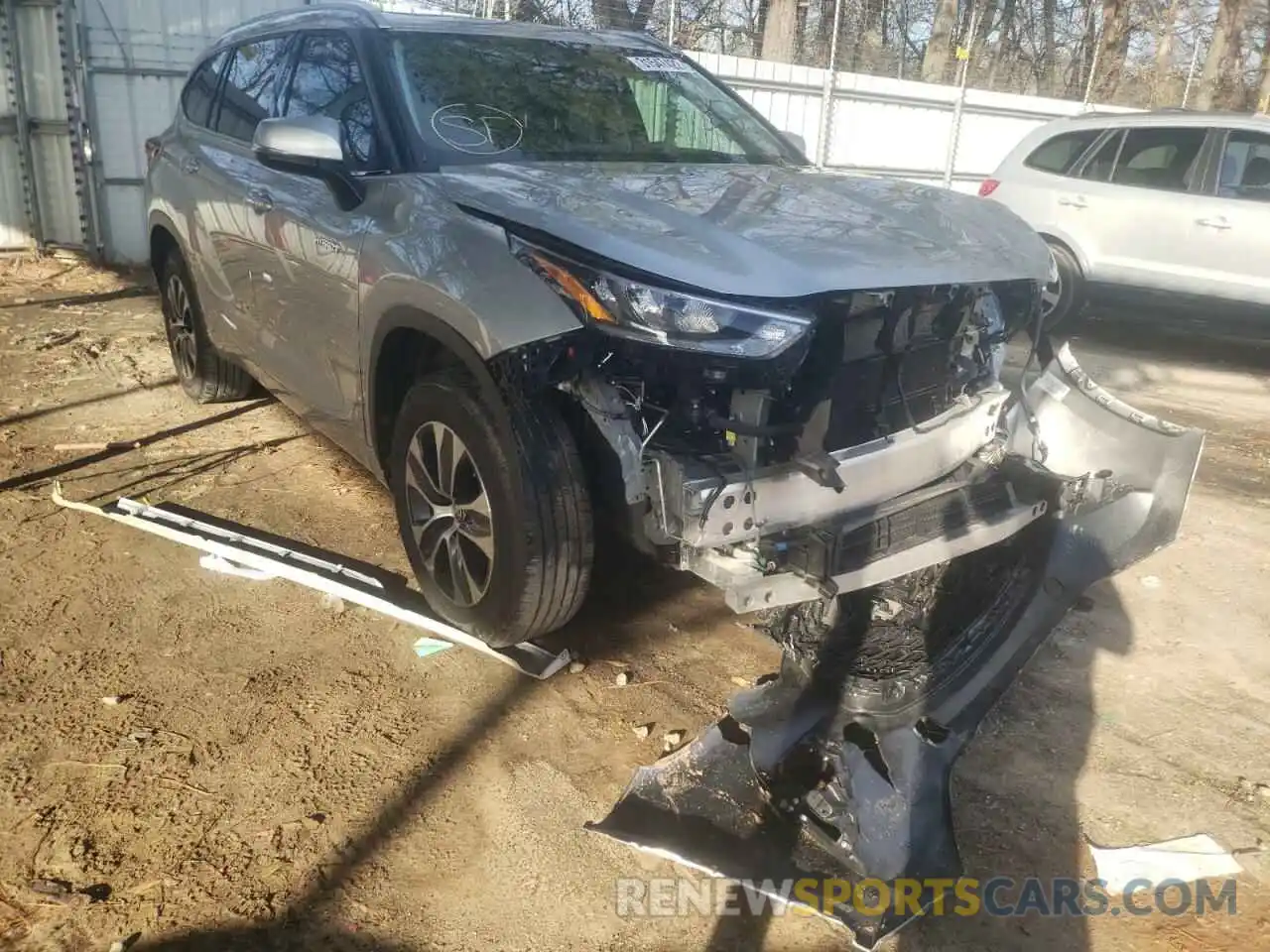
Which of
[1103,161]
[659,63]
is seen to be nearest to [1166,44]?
[1103,161]

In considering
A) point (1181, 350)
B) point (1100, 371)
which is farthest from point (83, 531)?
point (1181, 350)

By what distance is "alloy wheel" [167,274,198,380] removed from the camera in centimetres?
546

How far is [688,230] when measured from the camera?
272 cm

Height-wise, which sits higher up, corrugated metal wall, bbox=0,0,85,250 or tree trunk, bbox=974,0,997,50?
tree trunk, bbox=974,0,997,50

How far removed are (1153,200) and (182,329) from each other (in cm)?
697

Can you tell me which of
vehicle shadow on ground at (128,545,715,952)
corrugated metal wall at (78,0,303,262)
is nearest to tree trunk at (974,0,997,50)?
corrugated metal wall at (78,0,303,262)

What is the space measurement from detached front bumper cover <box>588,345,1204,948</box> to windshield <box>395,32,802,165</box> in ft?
5.38

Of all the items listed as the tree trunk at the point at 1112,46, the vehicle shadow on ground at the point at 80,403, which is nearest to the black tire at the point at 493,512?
the vehicle shadow on ground at the point at 80,403

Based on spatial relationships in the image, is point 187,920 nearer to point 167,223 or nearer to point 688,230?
point 688,230

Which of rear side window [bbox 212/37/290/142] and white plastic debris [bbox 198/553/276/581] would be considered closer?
white plastic debris [bbox 198/553/276/581]

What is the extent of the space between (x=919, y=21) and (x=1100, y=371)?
11193 millimetres

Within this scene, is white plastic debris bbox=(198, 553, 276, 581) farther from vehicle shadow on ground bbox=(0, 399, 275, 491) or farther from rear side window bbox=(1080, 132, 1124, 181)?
rear side window bbox=(1080, 132, 1124, 181)

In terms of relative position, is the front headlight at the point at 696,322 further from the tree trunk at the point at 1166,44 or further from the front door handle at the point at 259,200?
the tree trunk at the point at 1166,44

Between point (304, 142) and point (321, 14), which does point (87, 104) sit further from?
point (304, 142)
